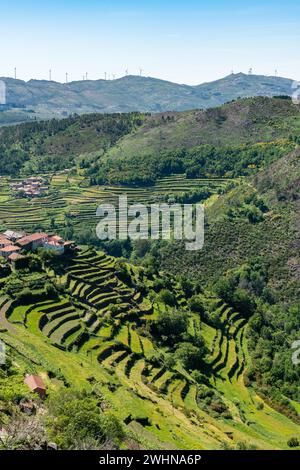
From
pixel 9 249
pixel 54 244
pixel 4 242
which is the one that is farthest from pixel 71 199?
pixel 9 249

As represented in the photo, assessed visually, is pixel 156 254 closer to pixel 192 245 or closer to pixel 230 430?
pixel 192 245

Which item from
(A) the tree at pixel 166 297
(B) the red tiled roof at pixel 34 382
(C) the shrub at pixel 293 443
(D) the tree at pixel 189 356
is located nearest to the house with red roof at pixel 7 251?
(A) the tree at pixel 166 297

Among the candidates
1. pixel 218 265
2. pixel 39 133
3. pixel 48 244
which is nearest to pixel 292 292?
pixel 218 265

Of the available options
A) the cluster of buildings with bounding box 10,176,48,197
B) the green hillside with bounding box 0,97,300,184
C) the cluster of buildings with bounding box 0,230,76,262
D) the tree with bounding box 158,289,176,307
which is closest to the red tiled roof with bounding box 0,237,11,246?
the cluster of buildings with bounding box 0,230,76,262

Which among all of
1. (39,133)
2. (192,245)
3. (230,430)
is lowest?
(230,430)

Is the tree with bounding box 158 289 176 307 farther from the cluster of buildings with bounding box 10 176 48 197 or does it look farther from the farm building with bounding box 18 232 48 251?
the cluster of buildings with bounding box 10 176 48 197

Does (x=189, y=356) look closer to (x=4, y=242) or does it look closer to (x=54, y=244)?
(x=54, y=244)
